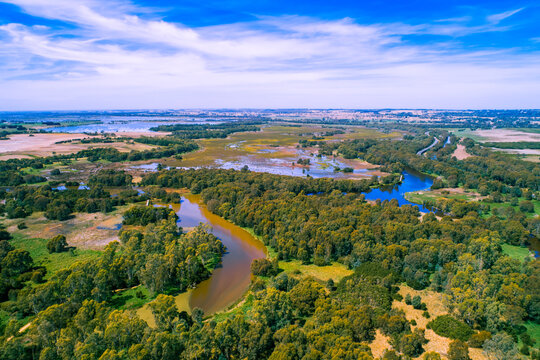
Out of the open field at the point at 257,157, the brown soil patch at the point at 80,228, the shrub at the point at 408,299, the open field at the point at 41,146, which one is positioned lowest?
the shrub at the point at 408,299

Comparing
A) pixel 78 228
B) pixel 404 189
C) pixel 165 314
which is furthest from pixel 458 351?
pixel 404 189

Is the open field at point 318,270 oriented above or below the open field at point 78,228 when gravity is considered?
below

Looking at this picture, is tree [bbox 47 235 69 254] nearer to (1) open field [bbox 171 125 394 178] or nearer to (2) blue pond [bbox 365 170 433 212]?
(2) blue pond [bbox 365 170 433 212]

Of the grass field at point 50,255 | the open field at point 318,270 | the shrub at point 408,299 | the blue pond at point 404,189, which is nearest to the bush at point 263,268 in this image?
the open field at point 318,270

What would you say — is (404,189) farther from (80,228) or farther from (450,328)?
(80,228)

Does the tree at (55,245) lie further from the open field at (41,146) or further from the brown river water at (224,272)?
the open field at (41,146)

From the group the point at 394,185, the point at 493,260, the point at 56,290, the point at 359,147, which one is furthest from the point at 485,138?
the point at 56,290

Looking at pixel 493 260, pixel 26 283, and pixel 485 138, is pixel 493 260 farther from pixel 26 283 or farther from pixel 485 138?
pixel 485 138
